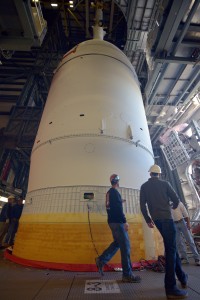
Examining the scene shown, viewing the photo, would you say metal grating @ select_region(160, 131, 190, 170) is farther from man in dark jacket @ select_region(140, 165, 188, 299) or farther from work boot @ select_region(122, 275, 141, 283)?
work boot @ select_region(122, 275, 141, 283)

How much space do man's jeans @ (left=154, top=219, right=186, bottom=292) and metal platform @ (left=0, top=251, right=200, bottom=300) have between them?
195 millimetres

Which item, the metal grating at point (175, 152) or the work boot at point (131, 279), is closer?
the work boot at point (131, 279)

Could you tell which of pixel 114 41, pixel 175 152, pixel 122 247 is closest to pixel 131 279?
pixel 122 247

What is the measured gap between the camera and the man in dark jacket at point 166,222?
9.55 feet

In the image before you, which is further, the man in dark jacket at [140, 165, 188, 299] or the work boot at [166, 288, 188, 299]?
the man in dark jacket at [140, 165, 188, 299]

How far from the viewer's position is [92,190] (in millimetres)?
5191

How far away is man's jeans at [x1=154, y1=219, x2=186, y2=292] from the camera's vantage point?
2924mm

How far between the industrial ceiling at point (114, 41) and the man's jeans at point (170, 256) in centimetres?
532

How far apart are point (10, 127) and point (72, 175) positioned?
289 inches

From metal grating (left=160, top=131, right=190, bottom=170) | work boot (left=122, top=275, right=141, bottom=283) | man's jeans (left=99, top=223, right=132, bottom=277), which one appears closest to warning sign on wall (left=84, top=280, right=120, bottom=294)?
work boot (left=122, top=275, right=141, bottom=283)

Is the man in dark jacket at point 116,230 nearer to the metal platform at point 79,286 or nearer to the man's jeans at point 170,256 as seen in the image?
the metal platform at point 79,286

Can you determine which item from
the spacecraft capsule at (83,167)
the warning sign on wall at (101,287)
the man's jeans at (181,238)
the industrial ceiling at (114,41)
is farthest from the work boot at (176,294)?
the industrial ceiling at (114,41)

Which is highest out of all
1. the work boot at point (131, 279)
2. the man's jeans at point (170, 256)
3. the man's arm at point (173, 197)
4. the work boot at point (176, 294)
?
the man's arm at point (173, 197)

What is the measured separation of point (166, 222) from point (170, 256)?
0.47 metres
